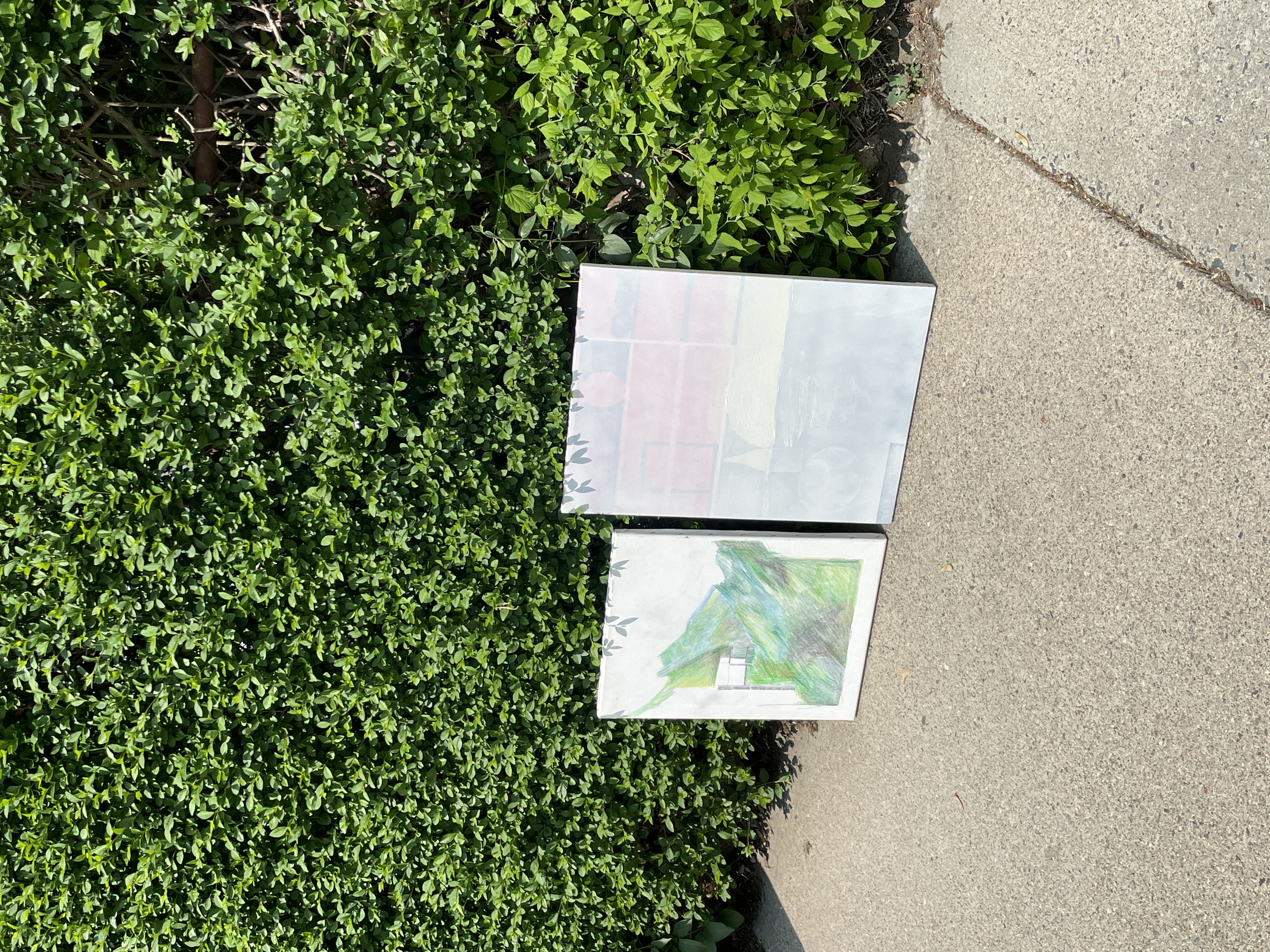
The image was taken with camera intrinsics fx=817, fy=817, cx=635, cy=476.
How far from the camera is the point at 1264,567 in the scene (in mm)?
1968

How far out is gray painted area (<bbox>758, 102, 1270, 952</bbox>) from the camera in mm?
2049

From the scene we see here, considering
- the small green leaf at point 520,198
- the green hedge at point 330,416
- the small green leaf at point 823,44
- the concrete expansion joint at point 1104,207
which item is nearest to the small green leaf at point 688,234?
the green hedge at point 330,416

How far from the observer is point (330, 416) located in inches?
103

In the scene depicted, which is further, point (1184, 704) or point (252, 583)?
point (252, 583)

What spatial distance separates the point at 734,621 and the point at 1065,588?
47.1 inches

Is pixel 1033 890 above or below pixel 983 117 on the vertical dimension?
below

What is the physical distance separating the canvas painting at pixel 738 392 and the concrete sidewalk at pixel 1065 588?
19 centimetres

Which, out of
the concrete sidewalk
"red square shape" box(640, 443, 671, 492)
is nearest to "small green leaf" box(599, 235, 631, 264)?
"red square shape" box(640, 443, 671, 492)

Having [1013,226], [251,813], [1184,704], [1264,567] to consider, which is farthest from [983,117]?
[251,813]

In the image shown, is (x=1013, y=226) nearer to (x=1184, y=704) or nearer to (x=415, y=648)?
(x=1184, y=704)

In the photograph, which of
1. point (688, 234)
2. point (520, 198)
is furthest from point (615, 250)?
point (520, 198)

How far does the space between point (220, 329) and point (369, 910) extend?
2129 millimetres

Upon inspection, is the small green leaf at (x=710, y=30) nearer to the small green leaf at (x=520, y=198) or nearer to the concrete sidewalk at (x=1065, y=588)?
the small green leaf at (x=520, y=198)

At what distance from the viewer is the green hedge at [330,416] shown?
2447mm
